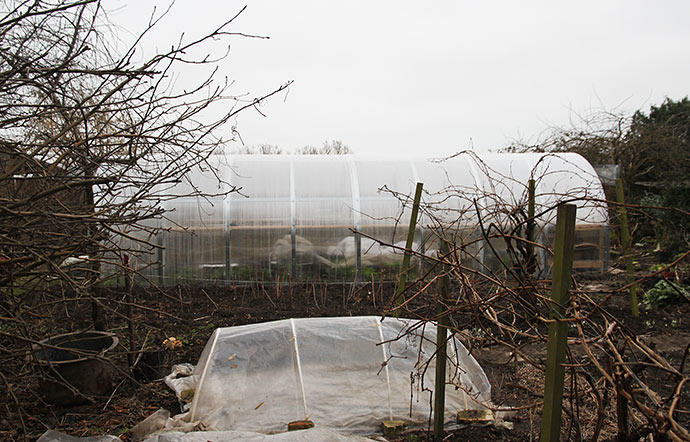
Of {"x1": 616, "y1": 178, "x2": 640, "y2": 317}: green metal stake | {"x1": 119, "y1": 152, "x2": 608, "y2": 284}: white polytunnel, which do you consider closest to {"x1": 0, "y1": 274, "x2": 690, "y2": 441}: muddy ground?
{"x1": 616, "y1": 178, "x2": 640, "y2": 317}: green metal stake

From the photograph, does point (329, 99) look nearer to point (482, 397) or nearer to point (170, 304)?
point (170, 304)

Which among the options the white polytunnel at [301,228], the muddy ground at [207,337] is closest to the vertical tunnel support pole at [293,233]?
the white polytunnel at [301,228]

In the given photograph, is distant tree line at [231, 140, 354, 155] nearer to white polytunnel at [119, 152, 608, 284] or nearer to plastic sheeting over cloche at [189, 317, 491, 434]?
white polytunnel at [119, 152, 608, 284]

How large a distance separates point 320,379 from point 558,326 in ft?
7.76

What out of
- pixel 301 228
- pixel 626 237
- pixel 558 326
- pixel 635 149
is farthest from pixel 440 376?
pixel 635 149

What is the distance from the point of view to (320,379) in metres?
3.91

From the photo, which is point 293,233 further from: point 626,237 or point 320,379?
point 626,237

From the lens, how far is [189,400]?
4008mm

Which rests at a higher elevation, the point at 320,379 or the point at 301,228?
the point at 301,228

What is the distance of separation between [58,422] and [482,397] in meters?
3.28

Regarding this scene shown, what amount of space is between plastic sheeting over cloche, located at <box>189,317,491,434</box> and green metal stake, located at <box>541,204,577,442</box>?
1.44m

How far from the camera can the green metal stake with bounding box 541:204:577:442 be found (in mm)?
1951

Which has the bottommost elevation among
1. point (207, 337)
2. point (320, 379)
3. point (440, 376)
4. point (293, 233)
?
point (207, 337)

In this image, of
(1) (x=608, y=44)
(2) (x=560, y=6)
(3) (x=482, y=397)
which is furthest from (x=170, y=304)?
(1) (x=608, y=44)
